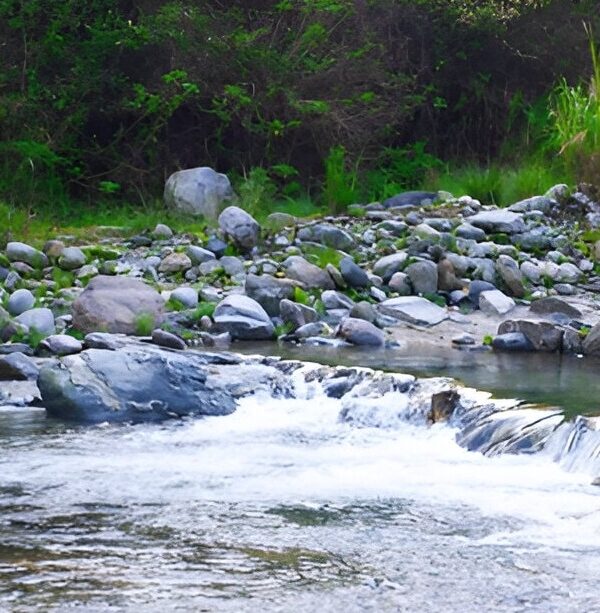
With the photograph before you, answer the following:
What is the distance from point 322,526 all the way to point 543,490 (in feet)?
3.71

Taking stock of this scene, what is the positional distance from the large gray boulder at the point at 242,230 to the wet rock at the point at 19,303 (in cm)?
223

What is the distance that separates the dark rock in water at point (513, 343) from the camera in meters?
8.62

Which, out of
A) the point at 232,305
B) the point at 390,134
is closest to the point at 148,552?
the point at 232,305

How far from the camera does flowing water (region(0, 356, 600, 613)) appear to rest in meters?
3.71

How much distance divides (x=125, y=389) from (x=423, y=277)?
3.81 m

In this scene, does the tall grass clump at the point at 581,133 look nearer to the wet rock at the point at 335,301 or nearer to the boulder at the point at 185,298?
the wet rock at the point at 335,301

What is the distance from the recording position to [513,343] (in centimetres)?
862

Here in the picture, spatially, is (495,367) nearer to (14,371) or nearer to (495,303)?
(495,303)

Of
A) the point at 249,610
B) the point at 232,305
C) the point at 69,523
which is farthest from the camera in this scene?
the point at 232,305

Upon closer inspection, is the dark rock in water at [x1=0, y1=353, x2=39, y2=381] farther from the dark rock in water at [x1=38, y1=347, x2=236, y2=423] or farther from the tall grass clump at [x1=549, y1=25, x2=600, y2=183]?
the tall grass clump at [x1=549, y1=25, x2=600, y2=183]

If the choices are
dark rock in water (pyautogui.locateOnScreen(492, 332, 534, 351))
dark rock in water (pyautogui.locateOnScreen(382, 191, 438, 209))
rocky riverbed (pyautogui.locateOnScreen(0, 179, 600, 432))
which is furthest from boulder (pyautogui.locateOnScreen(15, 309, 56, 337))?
dark rock in water (pyautogui.locateOnScreen(382, 191, 438, 209))

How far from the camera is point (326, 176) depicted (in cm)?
1311

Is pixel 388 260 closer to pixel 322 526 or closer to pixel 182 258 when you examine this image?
pixel 182 258

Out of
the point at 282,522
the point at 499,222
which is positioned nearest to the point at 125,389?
the point at 282,522
